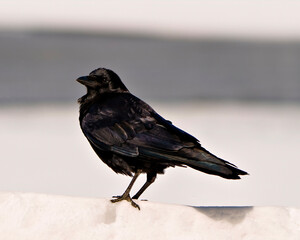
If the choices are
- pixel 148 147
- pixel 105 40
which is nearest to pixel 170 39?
pixel 105 40

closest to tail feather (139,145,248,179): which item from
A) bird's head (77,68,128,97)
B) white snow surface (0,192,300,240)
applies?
white snow surface (0,192,300,240)

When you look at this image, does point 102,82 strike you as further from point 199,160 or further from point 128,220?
point 128,220

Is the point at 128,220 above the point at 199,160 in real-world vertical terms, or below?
below

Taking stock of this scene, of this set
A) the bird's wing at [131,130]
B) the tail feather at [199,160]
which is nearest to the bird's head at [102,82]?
the bird's wing at [131,130]

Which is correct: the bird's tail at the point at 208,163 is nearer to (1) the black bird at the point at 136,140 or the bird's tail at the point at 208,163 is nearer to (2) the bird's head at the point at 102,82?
(1) the black bird at the point at 136,140

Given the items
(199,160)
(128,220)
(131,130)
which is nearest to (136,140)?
(131,130)

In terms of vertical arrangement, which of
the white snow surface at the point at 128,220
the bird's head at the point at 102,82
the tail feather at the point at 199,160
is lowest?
the white snow surface at the point at 128,220

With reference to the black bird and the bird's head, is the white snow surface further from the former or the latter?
the bird's head
